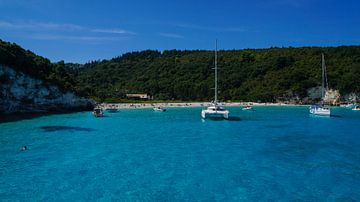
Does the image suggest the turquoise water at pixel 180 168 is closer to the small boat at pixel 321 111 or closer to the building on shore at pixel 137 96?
the small boat at pixel 321 111

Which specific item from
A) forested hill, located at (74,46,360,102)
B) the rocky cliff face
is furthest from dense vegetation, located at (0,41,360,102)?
the rocky cliff face

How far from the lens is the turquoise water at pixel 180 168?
57.0ft

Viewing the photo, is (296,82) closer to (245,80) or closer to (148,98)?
(245,80)

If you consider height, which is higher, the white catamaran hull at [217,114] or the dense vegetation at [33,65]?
the dense vegetation at [33,65]

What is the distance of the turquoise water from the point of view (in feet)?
57.0

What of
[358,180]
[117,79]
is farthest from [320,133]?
[117,79]

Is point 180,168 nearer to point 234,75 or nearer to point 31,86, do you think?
A: point 31,86

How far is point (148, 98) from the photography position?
13600 cm

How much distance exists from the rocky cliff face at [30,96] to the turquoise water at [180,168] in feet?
87.0

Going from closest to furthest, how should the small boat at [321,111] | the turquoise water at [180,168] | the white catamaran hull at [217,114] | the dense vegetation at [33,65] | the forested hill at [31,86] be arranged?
the turquoise water at [180,168] → the white catamaran hull at [217,114] → the forested hill at [31,86] → the dense vegetation at [33,65] → the small boat at [321,111]


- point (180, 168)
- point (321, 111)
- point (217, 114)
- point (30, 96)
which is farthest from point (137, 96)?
point (180, 168)

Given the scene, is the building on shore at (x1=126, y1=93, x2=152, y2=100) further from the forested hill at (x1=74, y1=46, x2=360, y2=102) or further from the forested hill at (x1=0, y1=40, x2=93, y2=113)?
the forested hill at (x1=0, y1=40, x2=93, y2=113)

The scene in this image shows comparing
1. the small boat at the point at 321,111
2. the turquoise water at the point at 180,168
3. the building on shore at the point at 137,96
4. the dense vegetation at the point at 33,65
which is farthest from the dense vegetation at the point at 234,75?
the turquoise water at the point at 180,168

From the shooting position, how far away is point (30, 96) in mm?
69250
